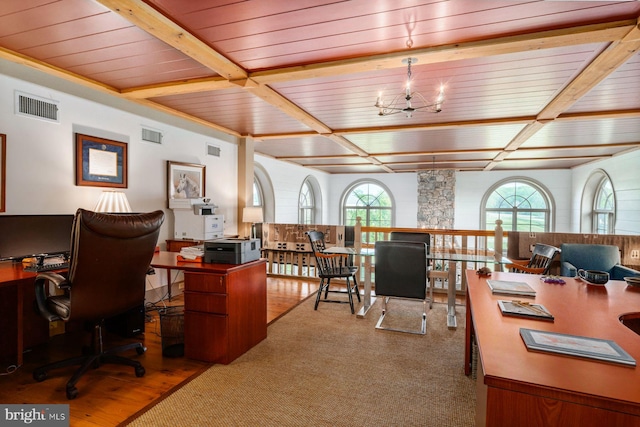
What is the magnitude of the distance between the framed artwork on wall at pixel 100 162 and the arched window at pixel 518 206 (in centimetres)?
831

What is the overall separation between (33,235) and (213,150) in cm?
273

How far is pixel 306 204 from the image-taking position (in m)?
9.50

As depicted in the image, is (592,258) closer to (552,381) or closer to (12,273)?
(552,381)

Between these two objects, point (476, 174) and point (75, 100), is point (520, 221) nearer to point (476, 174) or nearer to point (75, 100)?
point (476, 174)

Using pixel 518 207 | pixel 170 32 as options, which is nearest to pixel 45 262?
pixel 170 32

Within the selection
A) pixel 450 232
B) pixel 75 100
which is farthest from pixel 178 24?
pixel 450 232

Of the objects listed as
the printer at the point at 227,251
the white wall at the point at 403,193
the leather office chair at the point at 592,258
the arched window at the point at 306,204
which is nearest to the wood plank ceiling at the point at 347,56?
the printer at the point at 227,251

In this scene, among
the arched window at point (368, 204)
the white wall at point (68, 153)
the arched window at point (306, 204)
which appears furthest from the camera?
the arched window at point (368, 204)

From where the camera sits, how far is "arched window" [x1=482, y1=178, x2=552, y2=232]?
28.7 feet

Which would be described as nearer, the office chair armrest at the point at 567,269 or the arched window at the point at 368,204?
the office chair armrest at the point at 567,269

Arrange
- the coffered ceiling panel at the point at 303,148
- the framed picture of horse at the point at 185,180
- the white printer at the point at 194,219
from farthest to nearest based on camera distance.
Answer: the coffered ceiling panel at the point at 303,148 < the framed picture of horse at the point at 185,180 < the white printer at the point at 194,219

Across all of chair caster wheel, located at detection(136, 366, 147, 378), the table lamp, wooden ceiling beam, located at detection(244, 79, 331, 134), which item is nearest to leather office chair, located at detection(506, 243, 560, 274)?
wooden ceiling beam, located at detection(244, 79, 331, 134)

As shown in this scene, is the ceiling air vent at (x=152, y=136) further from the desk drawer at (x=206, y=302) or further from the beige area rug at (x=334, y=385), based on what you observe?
the beige area rug at (x=334, y=385)

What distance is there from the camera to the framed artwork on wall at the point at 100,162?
338 centimetres
